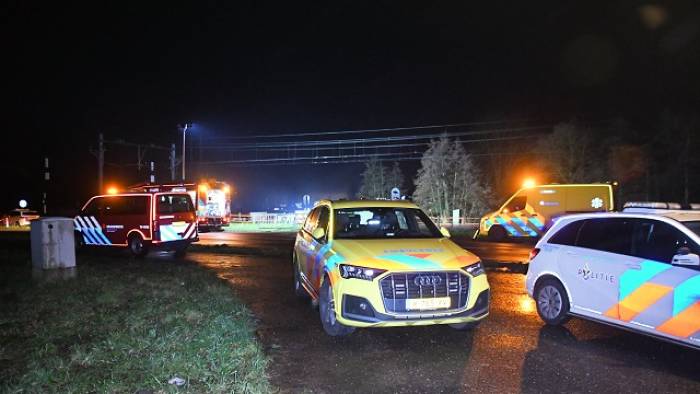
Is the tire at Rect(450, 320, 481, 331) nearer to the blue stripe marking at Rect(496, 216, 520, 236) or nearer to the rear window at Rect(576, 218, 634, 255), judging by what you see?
the rear window at Rect(576, 218, 634, 255)

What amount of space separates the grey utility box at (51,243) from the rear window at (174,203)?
3739 mm

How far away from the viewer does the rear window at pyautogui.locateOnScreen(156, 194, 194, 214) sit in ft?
50.1

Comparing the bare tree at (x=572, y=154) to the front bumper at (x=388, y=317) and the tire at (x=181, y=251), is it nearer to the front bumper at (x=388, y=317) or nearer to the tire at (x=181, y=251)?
the tire at (x=181, y=251)

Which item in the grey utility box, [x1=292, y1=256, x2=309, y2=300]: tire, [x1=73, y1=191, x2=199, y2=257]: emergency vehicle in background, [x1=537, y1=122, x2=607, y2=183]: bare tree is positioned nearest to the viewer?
[x1=292, y1=256, x2=309, y2=300]: tire

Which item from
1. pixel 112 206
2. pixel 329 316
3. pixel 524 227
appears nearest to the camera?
pixel 329 316

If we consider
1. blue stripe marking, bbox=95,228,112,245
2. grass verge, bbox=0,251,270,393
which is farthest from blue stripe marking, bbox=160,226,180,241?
grass verge, bbox=0,251,270,393

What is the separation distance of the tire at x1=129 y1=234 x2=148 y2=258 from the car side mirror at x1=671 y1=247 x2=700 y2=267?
44.6 feet

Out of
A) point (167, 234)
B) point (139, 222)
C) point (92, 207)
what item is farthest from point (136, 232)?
point (92, 207)

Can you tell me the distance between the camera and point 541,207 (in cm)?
2025

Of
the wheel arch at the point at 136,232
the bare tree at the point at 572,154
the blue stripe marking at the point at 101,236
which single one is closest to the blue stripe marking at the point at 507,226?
the wheel arch at the point at 136,232

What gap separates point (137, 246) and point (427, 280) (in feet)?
39.0

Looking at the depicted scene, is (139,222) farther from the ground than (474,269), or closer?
farther from the ground

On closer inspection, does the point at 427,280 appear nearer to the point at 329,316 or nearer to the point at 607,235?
the point at 329,316

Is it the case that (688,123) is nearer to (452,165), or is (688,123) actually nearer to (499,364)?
(452,165)
